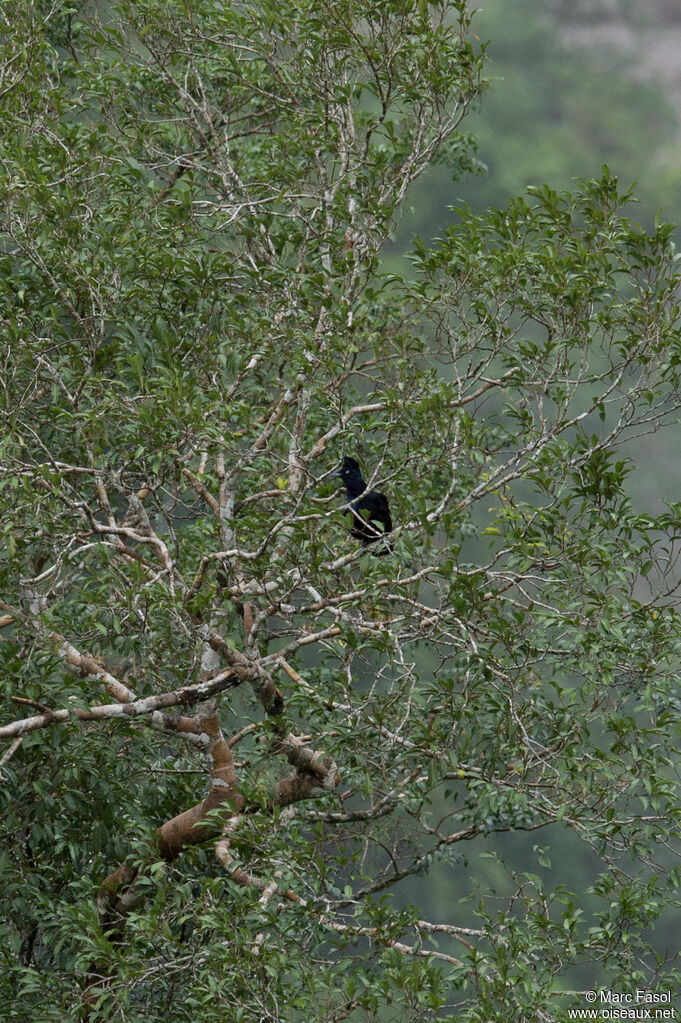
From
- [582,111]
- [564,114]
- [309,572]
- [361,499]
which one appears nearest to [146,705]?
[309,572]

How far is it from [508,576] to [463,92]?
1.81 m

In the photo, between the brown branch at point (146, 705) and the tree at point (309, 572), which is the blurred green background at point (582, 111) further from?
the brown branch at point (146, 705)

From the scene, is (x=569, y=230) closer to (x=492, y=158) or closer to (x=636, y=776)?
(x=636, y=776)

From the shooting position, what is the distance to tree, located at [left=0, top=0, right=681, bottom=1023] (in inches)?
120

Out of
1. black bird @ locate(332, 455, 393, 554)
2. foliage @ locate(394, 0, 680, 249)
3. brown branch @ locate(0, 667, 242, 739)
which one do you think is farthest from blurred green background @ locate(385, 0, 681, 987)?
brown branch @ locate(0, 667, 242, 739)

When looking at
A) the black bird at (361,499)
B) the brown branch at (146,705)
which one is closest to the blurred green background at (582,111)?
the black bird at (361,499)

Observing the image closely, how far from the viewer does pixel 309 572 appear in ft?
10.7

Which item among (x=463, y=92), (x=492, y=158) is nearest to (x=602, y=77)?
(x=492, y=158)

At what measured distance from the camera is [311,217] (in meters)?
4.21

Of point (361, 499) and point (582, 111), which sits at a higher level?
point (582, 111)

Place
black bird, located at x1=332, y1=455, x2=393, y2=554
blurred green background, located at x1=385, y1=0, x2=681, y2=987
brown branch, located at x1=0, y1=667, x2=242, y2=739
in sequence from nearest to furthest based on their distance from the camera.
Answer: brown branch, located at x1=0, y1=667, x2=242, y2=739, black bird, located at x1=332, y1=455, x2=393, y2=554, blurred green background, located at x1=385, y1=0, x2=681, y2=987

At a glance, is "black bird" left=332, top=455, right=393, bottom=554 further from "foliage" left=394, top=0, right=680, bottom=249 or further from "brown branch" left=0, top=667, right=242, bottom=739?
"foliage" left=394, top=0, right=680, bottom=249

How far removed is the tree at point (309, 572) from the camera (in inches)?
120

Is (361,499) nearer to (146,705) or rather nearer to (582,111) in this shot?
(146,705)
